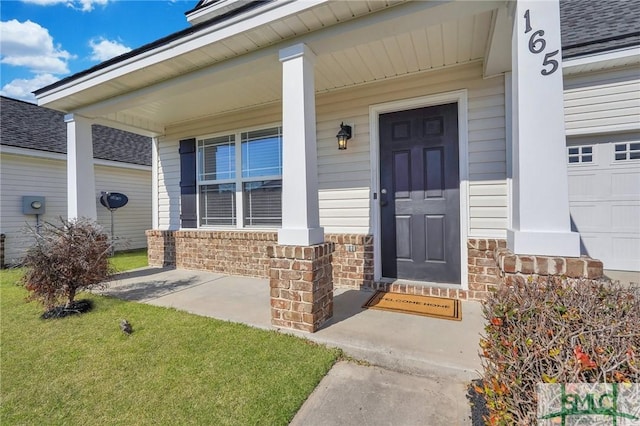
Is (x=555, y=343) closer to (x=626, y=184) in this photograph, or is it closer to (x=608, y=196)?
(x=608, y=196)

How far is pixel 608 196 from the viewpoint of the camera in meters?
3.88

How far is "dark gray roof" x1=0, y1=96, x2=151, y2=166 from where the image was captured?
6.69m

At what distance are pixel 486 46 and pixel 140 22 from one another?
5931 mm

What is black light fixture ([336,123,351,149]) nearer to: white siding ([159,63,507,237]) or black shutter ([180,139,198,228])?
white siding ([159,63,507,237])

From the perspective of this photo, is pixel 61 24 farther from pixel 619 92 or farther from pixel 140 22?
pixel 619 92

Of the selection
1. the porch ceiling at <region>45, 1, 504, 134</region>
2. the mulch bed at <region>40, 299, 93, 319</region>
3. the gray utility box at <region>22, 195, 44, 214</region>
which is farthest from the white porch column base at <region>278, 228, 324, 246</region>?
the gray utility box at <region>22, 195, 44, 214</region>

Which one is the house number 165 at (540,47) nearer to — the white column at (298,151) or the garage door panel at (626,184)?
the white column at (298,151)

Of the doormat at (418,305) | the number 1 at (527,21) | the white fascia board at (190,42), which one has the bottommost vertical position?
the doormat at (418,305)

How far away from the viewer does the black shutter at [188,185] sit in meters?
5.22

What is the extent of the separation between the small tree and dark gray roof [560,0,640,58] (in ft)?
20.8

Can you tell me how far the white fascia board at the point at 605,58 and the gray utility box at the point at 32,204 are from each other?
10.4 m

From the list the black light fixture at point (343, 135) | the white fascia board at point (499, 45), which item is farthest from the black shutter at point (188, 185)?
the white fascia board at point (499, 45)

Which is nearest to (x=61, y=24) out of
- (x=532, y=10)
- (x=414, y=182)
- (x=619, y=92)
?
(x=414, y=182)

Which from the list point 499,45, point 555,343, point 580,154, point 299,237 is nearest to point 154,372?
point 299,237
